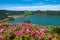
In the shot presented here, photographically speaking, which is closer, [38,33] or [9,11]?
[38,33]

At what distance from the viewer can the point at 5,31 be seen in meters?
7.12

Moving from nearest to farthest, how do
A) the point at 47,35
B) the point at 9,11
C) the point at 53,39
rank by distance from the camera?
the point at 53,39
the point at 47,35
the point at 9,11

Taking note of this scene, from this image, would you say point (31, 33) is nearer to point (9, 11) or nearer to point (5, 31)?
point (5, 31)

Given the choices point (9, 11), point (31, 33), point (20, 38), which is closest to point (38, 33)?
point (31, 33)

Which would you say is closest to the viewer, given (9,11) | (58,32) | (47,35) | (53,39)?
(53,39)

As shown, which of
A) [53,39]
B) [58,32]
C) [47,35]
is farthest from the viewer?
[58,32]

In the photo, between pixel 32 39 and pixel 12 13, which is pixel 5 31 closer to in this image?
pixel 32 39

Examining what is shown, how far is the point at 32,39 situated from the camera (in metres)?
6.22

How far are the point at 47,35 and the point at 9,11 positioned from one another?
10.0m

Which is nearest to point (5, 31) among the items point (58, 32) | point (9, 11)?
point (58, 32)

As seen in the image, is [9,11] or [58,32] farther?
[9,11]

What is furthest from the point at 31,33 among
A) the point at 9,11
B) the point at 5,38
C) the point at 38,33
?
the point at 9,11

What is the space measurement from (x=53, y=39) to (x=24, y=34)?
2.99 feet

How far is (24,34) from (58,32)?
3.64ft
